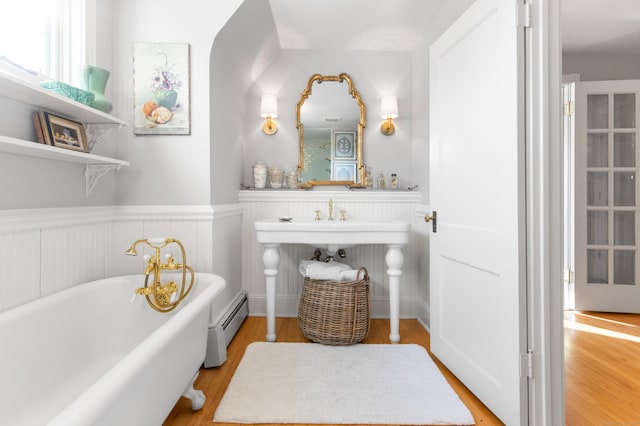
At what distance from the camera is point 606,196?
2.92m

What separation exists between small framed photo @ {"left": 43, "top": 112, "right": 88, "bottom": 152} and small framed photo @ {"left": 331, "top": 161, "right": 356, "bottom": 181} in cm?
181

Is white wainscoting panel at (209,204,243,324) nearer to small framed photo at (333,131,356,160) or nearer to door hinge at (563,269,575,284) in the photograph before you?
small framed photo at (333,131,356,160)

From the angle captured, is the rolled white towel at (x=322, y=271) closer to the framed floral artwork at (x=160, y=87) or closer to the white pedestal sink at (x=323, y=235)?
the white pedestal sink at (x=323, y=235)

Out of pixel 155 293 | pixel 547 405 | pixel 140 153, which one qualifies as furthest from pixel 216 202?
pixel 547 405

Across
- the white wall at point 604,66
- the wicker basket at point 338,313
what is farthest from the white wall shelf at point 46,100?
the white wall at point 604,66

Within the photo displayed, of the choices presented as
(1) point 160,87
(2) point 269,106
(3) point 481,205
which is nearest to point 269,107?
(2) point 269,106

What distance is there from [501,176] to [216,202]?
1.67 meters

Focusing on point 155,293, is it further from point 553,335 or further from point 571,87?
point 571,87

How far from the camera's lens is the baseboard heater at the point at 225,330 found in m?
1.94

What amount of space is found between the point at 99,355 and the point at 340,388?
3.87ft

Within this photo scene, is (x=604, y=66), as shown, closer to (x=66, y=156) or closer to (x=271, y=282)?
(x=271, y=282)

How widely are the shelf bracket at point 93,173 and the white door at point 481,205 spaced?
1880 millimetres

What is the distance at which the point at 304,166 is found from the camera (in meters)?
2.93

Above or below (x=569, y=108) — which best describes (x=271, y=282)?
below
